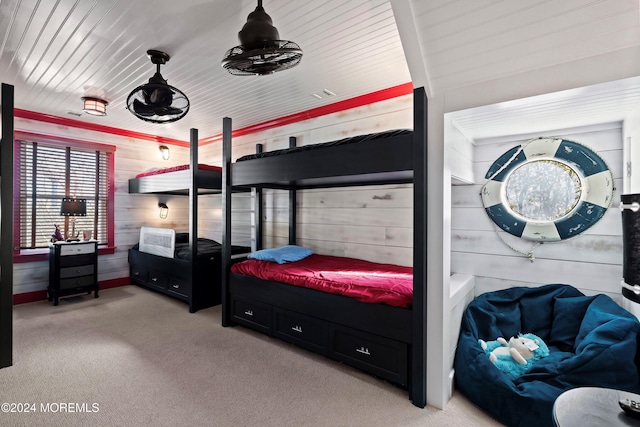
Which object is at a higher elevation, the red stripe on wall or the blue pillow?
the red stripe on wall

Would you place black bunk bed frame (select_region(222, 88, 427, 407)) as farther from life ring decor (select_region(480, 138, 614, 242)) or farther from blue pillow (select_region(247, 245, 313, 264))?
life ring decor (select_region(480, 138, 614, 242))

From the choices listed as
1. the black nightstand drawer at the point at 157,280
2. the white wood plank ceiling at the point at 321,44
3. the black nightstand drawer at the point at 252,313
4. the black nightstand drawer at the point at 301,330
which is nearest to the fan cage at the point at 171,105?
the white wood plank ceiling at the point at 321,44

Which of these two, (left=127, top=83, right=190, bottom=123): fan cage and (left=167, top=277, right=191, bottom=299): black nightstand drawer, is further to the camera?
(left=167, top=277, right=191, bottom=299): black nightstand drawer

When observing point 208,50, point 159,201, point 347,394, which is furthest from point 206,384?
point 159,201

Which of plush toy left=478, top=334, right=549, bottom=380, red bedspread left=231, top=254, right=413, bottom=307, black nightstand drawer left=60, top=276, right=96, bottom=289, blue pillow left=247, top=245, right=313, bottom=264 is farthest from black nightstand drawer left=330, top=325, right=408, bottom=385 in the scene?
black nightstand drawer left=60, top=276, right=96, bottom=289

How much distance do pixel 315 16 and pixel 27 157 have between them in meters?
4.15

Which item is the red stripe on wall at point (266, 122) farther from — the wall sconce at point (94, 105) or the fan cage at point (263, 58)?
the fan cage at point (263, 58)

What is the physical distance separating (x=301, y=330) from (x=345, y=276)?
0.57 m

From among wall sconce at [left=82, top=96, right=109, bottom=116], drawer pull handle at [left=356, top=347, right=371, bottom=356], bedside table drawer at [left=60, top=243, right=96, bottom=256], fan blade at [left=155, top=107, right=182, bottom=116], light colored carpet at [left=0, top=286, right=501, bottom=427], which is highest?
wall sconce at [left=82, top=96, right=109, bottom=116]

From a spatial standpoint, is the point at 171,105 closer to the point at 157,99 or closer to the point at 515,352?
the point at 157,99

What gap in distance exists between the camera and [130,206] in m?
4.74

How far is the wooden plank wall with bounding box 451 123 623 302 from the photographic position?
82.6 inches

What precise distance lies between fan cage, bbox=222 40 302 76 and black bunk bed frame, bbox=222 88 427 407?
0.67m

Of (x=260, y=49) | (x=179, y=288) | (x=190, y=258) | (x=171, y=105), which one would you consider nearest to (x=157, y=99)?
(x=171, y=105)
